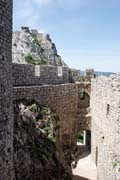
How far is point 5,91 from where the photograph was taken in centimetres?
837

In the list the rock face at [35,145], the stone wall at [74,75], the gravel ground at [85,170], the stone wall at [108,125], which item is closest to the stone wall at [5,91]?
the rock face at [35,145]

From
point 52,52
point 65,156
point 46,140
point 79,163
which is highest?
point 52,52

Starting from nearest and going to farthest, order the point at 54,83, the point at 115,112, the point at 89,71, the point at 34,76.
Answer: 1. the point at 115,112
2. the point at 34,76
3. the point at 54,83
4. the point at 89,71

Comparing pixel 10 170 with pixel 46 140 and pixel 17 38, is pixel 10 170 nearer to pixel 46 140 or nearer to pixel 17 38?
pixel 46 140

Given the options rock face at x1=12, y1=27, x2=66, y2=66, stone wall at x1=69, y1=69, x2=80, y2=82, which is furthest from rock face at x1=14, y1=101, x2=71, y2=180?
rock face at x1=12, y1=27, x2=66, y2=66

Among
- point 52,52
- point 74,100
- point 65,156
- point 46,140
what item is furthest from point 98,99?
point 52,52

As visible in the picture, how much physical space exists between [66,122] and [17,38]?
619 inches

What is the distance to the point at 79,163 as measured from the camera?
2455 cm

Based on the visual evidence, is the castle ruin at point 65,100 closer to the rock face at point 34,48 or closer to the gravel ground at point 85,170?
the gravel ground at point 85,170

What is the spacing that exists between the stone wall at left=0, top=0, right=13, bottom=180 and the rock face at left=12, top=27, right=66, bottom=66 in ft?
68.0

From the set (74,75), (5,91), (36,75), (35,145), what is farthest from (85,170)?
(5,91)

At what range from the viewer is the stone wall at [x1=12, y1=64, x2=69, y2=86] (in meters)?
16.0

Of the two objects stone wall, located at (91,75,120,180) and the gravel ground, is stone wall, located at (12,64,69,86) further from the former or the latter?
the gravel ground

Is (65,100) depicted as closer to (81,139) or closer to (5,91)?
(5,91)
